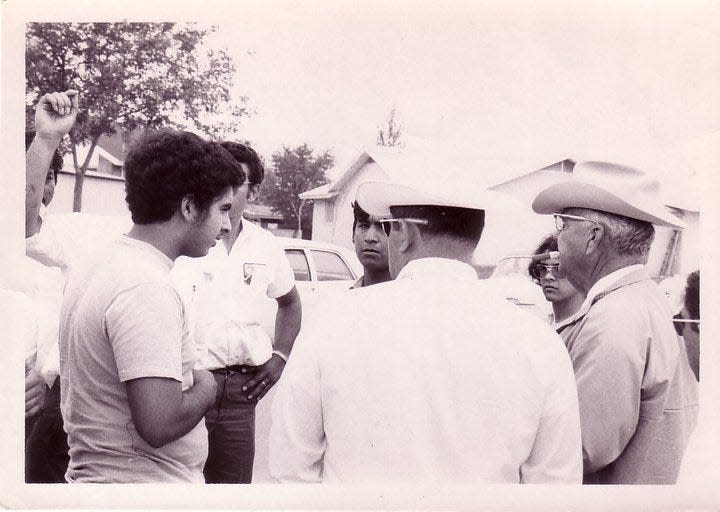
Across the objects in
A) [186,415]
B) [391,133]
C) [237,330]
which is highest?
[391,133]

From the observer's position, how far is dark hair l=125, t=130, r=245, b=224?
211cm

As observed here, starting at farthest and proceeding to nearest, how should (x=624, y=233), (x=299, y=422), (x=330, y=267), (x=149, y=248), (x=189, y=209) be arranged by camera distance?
(x=330, y=267), (x=624, y=233), (x=189, y=209), (x=149, y=248), (x=299, y=422)

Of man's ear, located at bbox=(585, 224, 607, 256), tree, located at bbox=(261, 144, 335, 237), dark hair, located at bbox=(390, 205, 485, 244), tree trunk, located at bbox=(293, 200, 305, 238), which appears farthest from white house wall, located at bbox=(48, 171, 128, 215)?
man's ear, located at bbox=(585, 224, 607, 256)

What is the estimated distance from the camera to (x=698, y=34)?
9.49 feet

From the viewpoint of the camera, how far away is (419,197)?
6.31ft

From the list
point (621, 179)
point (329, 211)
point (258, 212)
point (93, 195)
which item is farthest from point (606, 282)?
point (93, 195)

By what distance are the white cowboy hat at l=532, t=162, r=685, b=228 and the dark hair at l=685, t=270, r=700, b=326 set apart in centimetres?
46

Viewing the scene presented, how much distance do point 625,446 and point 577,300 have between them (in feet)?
2.53

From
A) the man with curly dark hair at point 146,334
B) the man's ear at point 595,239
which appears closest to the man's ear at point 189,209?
the man with curly dark hair at point 146,334

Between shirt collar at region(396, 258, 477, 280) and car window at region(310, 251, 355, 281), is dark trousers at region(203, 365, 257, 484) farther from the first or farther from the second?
shirt collar at region(396, 258, 477, 280)

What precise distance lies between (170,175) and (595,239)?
1391mm

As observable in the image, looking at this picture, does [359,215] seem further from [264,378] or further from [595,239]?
[595,239]

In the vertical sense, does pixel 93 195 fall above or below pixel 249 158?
below

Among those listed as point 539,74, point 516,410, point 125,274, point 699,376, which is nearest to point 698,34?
point 539,74
